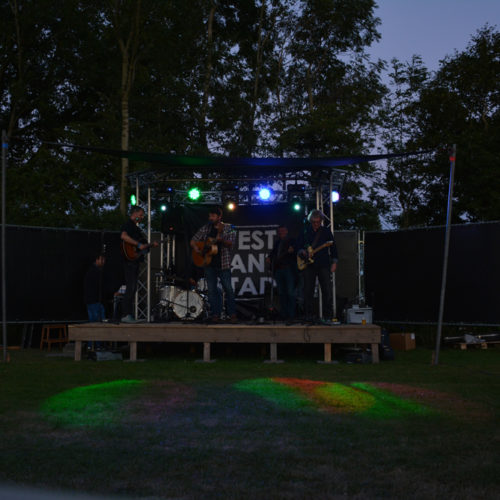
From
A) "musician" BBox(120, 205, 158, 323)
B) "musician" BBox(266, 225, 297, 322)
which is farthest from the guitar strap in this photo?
"musician" BBox(120, 205, 158, 323)

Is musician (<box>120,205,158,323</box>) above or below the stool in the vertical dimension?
above

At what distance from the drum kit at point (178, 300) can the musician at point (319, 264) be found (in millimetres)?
2546

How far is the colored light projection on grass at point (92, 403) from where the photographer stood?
472cm

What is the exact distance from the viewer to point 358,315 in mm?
10289

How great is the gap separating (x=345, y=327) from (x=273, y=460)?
5.00 m

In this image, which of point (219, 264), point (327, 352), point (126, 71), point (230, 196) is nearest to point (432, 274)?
point (230, 196)

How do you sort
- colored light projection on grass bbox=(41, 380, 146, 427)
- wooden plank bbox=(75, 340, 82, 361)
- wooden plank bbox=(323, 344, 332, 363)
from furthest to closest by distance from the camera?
wooden plank bbox=(75, 340, 82, 361)
wooden plank bbox=(323, 344, 332, 363)
colored light projection on grass bbox=(41, 380, 146, 427)

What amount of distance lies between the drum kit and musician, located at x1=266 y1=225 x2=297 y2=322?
1577mm

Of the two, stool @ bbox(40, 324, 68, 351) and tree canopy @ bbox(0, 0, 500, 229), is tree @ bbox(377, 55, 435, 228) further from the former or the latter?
stool @ bbox(40, 324, 68, 351)

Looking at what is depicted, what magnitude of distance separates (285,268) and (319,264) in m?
1.31

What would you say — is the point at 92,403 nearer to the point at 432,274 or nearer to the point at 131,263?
the point at 131,263

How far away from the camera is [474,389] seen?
20.0 ft

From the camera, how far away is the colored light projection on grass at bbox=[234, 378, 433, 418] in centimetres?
504

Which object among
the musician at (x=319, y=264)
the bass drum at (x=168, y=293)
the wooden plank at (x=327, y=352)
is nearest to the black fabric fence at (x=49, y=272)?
the bass drum at (x=168, y=293)
